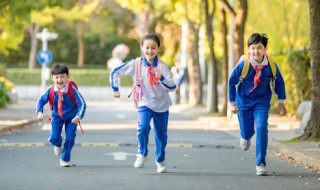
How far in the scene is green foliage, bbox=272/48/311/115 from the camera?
101ft

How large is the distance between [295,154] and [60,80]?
431 centimetres

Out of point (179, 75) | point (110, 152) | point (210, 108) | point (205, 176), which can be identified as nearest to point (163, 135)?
point (205, 176)

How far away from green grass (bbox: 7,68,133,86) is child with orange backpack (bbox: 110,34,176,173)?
54666 millimetres

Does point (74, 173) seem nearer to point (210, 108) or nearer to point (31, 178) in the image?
point (31, 178)

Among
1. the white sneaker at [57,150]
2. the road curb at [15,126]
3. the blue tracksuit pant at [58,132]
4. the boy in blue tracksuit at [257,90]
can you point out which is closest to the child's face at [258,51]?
the boy in blue tracksuit at [257,90]

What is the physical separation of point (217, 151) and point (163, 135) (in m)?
4.45

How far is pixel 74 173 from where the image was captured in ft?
43.6

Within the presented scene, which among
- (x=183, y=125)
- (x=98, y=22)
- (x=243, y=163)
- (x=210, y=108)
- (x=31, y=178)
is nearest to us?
(x=31, y=178)

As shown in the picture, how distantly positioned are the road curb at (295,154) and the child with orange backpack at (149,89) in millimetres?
2453

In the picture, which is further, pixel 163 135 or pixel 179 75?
pixel 179 75

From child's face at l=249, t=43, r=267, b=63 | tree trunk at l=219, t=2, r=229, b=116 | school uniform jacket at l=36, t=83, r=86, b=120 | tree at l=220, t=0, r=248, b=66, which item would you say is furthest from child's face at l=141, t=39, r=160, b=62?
tree trunk at l=219, t=2, r=229, b=116

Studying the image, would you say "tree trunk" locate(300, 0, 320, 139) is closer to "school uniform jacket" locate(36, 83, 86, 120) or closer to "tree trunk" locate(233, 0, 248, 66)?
"school uniform jacket" locate(36, 83, 86, 120)

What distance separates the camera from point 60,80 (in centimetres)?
1437

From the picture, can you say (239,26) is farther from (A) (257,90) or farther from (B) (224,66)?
(A) (257,90)
